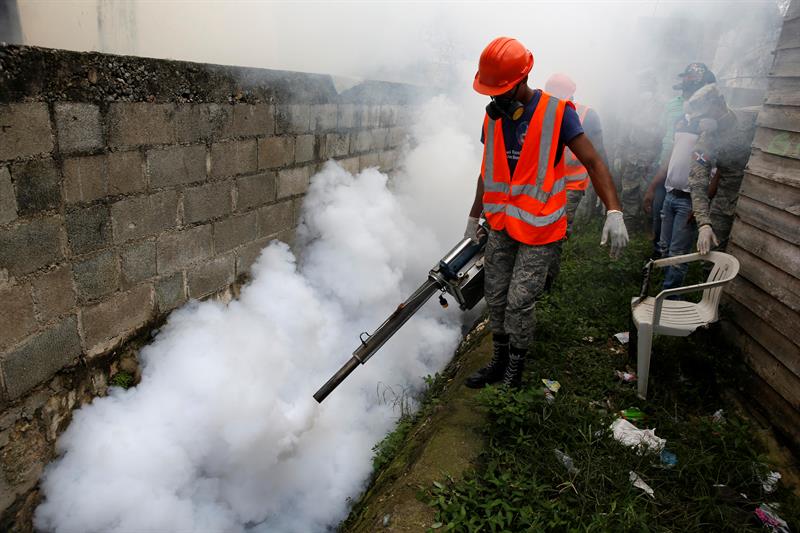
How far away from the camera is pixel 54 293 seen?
8.05 ft

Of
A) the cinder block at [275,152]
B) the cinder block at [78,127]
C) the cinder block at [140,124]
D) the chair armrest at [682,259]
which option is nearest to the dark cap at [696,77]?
the chair armrest at [682,259]

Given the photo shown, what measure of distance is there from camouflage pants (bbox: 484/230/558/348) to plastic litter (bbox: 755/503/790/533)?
1369 mm

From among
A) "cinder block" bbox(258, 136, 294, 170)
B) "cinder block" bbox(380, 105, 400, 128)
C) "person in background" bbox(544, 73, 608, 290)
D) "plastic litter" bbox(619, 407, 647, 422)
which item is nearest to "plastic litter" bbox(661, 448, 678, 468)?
"plastic litter" bbox(619, 407, 647, 422)

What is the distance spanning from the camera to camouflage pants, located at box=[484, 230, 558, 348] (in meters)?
3.05

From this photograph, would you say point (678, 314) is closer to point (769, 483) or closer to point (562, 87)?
point (769, 483)

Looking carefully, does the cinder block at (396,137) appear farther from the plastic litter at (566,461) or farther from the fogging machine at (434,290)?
the plastic litter at (566,461)

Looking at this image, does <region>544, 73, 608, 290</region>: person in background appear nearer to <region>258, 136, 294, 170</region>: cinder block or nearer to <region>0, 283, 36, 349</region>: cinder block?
<region>258, 136, 294, 170</region>: cinder block

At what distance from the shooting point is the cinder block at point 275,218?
12.7 feet

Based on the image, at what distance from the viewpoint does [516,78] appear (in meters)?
2.78

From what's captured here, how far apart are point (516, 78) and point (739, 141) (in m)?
2.95

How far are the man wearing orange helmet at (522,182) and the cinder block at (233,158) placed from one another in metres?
1.62

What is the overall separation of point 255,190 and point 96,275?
134 centimetres

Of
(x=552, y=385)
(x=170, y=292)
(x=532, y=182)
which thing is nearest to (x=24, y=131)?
(x=170, y=292)

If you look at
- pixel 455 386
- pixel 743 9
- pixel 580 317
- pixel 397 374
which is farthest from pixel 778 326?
pixel 743 9
